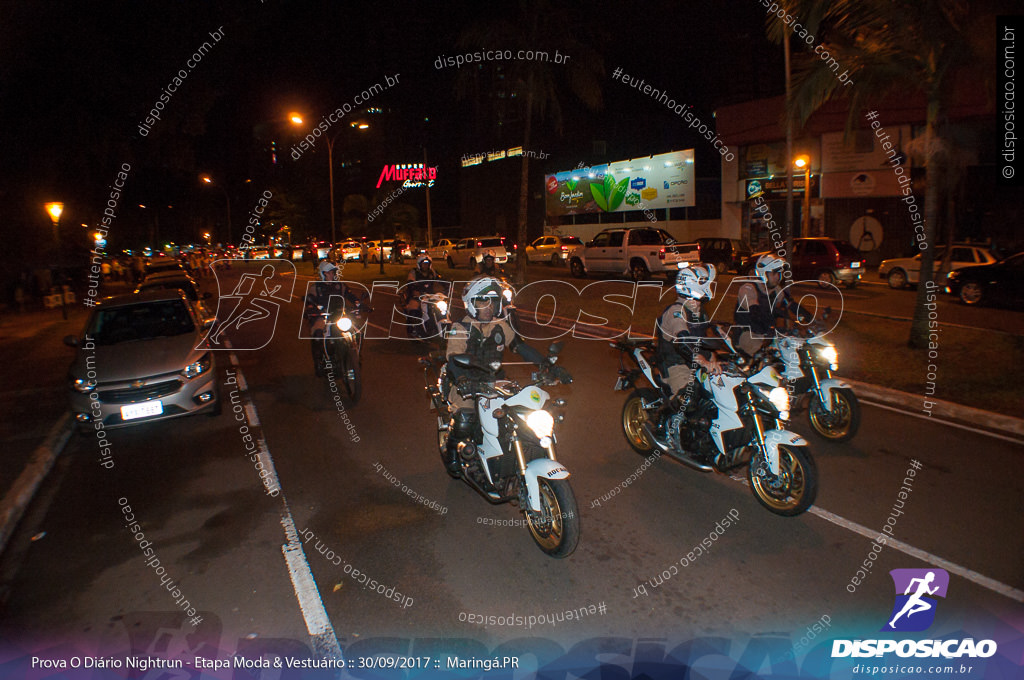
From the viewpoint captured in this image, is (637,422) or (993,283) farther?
(993,283)

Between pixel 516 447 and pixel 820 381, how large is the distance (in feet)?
12.5

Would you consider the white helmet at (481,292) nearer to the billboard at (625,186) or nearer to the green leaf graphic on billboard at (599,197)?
the billboard at (625,186)

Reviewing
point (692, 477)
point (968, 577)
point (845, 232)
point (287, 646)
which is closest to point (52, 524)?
point (287, 646)

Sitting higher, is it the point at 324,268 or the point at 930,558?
the point at 324,268

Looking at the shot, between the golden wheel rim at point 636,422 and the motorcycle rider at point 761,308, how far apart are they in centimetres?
122

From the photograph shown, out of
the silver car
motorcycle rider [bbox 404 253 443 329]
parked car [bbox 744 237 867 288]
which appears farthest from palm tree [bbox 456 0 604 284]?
the silver car

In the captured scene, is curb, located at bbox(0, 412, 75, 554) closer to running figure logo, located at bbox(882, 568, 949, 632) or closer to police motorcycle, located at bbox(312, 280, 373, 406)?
police motorcycle, located at bbox(312, 280, 373, 406)

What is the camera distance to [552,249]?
3703 cm

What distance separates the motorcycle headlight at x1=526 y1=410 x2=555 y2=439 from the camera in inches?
181

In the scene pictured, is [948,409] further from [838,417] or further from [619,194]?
[619,194]

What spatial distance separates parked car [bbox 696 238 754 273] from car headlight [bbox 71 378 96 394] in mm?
25243

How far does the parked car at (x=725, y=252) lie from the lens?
2881 cm

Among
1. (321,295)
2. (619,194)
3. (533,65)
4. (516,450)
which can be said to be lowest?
(516,450)

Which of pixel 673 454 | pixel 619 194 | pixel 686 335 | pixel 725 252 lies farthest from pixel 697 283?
pixel 619 194
